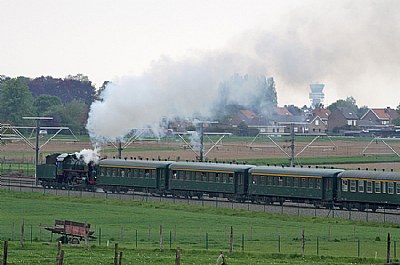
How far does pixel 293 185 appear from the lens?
73438mm

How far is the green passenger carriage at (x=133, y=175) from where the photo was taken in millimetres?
83125

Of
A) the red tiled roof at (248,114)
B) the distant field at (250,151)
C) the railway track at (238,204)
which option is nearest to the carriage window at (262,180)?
the railway track at (238,204)

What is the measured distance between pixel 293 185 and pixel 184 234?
64.3 feet

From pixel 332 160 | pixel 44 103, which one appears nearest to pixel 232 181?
pixel 332 160

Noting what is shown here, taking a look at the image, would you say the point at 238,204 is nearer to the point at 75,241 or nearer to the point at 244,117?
the point at 75,241

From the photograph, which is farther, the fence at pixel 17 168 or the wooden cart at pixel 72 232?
the fence at pixel 17 168

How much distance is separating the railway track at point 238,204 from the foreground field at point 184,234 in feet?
8.24

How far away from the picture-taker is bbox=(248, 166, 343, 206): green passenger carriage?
235 ft

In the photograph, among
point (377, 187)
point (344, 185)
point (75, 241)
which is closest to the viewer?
point (75, 241)

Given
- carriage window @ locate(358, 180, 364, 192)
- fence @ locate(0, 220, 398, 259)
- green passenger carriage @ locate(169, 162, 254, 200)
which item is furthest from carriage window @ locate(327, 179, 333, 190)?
fence @ locate(0, 220, 398, 259)

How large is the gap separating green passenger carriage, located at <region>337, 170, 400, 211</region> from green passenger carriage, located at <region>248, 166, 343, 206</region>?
117 cm

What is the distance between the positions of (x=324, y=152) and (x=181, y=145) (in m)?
21.2

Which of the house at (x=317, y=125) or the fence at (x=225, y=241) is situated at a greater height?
the house at (x=317, y=125)

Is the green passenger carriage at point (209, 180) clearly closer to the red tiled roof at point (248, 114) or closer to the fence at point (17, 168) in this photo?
the fence at point (17, 168)
